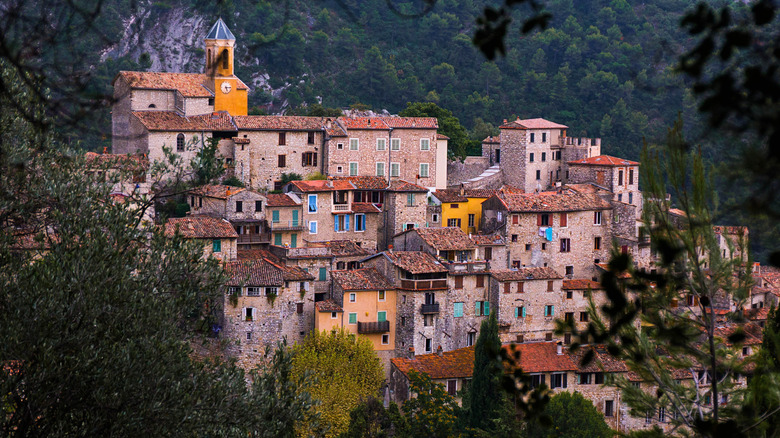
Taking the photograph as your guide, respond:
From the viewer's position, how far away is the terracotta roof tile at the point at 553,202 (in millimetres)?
39125

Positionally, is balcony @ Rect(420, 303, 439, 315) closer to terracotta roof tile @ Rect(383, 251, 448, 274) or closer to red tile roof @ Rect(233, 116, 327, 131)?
terracotta roof tile @ Rect(383, 251, 448, 274)

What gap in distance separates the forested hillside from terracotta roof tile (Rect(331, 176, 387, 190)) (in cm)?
2432

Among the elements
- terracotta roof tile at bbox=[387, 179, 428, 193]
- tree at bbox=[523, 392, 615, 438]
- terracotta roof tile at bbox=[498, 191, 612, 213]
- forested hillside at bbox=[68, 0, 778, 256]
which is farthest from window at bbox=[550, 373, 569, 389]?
forested hillside at bbox=[68, 0, 778, 256]

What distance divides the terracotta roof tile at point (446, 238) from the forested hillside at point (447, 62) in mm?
26703

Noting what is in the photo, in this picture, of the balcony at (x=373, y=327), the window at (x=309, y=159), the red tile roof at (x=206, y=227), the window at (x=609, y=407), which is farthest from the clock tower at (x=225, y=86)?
the window at (x=609, y=407)

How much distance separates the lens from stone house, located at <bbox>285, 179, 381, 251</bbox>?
39250mm

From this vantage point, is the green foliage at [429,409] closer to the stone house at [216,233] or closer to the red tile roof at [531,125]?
the stone house at [216,233]

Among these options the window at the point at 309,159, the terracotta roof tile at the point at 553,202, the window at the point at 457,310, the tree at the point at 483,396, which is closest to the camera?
the tree at the point at 483,396

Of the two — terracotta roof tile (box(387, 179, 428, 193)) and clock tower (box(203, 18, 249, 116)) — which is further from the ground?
clock tower (box(203, 18, 249, 116))

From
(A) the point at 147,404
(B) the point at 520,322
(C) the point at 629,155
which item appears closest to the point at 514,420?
(B) the point at 520,322

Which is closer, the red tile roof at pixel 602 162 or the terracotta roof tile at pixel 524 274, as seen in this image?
the terracotta roof tile at pixel 524 274

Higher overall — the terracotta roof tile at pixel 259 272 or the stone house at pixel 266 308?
the terracotta roof tile at pixel 259 272

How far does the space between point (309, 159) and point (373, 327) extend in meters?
9.98

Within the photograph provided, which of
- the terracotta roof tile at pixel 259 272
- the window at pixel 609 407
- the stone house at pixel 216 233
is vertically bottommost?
the window at pixel 609 407
